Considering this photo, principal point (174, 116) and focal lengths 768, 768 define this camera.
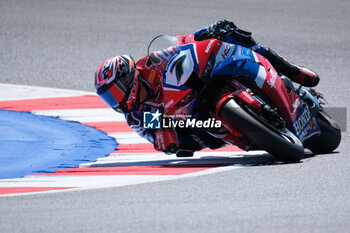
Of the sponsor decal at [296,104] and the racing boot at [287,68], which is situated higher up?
the racing boot at [287,68]

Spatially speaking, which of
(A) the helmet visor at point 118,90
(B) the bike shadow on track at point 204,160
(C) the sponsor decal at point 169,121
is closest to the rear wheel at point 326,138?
(B) the bike shadow on track at point 204,160

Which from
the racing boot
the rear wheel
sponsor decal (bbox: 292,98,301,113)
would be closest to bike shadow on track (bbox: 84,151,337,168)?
the rear wheel

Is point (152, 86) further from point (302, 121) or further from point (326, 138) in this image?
point (326, 138)

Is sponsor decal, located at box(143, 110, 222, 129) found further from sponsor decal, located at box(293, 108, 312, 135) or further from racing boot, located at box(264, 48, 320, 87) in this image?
racing boot, located at box(264, 48, 320, 87)

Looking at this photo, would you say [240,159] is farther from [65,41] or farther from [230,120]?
[65,41]

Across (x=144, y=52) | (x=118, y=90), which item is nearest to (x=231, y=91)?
(x=118, y=90)

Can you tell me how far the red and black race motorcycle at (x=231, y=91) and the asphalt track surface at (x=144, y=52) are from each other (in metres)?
0.35

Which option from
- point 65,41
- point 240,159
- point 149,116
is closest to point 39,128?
point 149,116

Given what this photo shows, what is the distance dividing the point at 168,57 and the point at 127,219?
8.12ft

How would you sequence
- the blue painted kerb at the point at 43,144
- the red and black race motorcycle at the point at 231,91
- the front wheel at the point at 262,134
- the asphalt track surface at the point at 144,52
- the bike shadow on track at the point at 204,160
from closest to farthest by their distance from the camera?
the asphalt track surface at the point at 144,52 → the front wheel at the point at 262,134 → the red and black race motorcycle at the point at 231,91 → the bike shadow on track at the point at 204,160 → the blue painted kerb at the point at 43,144

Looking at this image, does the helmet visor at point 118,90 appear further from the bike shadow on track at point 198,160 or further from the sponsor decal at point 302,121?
the sponsor decal at point 302,121

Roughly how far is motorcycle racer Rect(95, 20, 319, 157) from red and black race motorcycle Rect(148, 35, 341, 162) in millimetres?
222

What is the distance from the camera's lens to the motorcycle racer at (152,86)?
723 centimetres

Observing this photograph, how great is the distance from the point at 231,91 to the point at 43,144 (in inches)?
99.7
